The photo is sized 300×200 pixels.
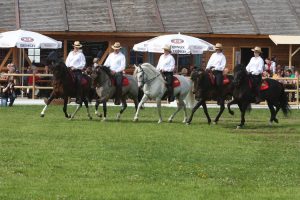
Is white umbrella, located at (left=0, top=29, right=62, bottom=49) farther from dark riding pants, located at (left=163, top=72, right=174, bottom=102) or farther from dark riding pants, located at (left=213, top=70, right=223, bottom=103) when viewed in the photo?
dark riding pants, located at (left=213, top=70, right=223, bottom=103)

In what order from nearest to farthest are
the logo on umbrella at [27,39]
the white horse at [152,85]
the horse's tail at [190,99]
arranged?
the white horse at [152,85] < the horse's tail at [190,99] < the logo on umbrella at [27,39]

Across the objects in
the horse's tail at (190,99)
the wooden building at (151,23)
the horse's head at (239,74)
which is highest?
the wooden building at (151,23)

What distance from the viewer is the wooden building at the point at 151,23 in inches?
1624

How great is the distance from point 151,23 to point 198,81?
18.6 m

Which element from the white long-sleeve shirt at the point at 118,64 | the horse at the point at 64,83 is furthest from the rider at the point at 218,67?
the horse at the point at 64,83

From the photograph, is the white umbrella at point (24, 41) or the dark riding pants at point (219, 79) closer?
the dark riding pants at point (219, 79)

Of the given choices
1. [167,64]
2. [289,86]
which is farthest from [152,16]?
[167,64]

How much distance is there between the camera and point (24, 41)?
34.8 m

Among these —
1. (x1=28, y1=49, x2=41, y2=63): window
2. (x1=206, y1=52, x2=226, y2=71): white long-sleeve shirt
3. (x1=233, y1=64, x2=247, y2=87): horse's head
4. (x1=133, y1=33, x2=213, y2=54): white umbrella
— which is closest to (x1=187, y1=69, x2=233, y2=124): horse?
(x1=206, y1=52, x2=226, y2=71): white long-sleeve shirt

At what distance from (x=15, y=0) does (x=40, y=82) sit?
7.35m

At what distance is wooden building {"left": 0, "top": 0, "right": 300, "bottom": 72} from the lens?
1624 inches

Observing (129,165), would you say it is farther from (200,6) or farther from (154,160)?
(200,6)

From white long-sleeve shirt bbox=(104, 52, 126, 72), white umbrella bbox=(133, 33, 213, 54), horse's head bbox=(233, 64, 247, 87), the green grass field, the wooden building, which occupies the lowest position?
the green grass field

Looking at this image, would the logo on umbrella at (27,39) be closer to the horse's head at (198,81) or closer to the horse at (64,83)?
the horse at (64,83)
